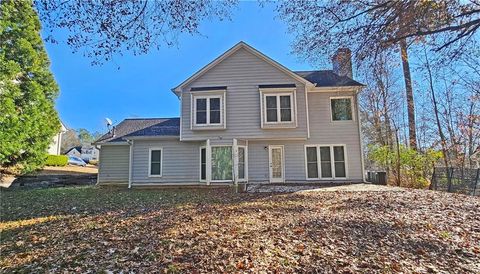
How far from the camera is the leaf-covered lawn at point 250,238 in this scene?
359 cm

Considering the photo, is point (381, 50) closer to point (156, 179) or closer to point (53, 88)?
point (156, 179)

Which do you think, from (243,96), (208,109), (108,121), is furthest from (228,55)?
(108,121)

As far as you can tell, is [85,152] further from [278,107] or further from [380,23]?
[380,23]

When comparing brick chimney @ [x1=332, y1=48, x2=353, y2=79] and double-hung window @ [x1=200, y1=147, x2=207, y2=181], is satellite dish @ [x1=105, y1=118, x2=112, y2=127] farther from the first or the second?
brick chimney @ [x1=332, y1=48, x2=353, y2=79]

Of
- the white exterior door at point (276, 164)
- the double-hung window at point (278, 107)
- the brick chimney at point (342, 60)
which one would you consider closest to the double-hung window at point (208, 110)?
the double-hung window at point (278, 107)

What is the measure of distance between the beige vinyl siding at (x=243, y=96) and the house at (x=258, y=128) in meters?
0.05

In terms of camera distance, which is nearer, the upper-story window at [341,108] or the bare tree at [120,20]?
the bare tree at [120,20]

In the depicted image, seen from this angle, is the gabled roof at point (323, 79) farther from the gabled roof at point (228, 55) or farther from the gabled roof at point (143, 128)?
the gabled roof at point (143, 128)

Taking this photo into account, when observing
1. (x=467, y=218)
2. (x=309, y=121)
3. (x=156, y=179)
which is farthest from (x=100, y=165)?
(x=467, y=218)

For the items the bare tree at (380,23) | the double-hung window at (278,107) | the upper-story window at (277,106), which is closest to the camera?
the bare tree at (380,23)

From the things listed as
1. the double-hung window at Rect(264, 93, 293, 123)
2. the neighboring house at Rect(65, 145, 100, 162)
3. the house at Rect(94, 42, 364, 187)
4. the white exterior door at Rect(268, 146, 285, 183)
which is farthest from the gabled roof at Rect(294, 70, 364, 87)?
the neighboring house at Rect(65, 145, 100, 162)

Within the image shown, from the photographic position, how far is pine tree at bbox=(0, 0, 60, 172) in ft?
39.9

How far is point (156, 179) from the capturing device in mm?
14781

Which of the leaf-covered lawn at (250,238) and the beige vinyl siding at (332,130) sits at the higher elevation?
the beige vinyl siding at (332,130)
